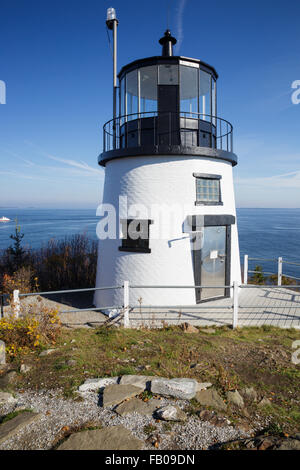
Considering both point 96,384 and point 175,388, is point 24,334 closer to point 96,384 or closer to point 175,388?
point 96,384

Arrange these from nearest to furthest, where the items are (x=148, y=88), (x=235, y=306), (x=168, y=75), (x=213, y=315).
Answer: (x=235, y=306)
(x=213, y=315)
(x=168, y=75)
(x=148, y=88)

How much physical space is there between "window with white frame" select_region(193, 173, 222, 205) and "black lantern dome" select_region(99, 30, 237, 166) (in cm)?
70

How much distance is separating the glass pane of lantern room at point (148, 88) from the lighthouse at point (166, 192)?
8 centimetres

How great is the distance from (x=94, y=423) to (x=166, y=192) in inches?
286

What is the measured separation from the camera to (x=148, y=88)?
11.7 m

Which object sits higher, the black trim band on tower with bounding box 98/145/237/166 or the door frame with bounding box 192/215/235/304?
the black trim band on tower with bounding box 98/145/237/166

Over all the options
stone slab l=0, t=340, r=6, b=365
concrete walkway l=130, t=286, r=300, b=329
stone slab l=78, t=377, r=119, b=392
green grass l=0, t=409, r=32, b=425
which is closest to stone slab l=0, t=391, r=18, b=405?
green grass l=0, t=409, r=32, b=425

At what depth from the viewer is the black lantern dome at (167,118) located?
9797 mm

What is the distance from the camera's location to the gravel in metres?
3.31

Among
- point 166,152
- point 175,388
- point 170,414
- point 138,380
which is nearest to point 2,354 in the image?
point 138,380

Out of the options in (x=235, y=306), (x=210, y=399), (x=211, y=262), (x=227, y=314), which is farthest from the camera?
(x=211, y=262)

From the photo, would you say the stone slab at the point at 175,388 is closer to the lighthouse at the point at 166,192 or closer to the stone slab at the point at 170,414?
the stone slab at the point at 170,414

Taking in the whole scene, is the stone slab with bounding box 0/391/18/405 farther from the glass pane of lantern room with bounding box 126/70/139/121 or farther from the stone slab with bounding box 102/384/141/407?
the glass pane of lantern room with bounding box 126/70/139/121
